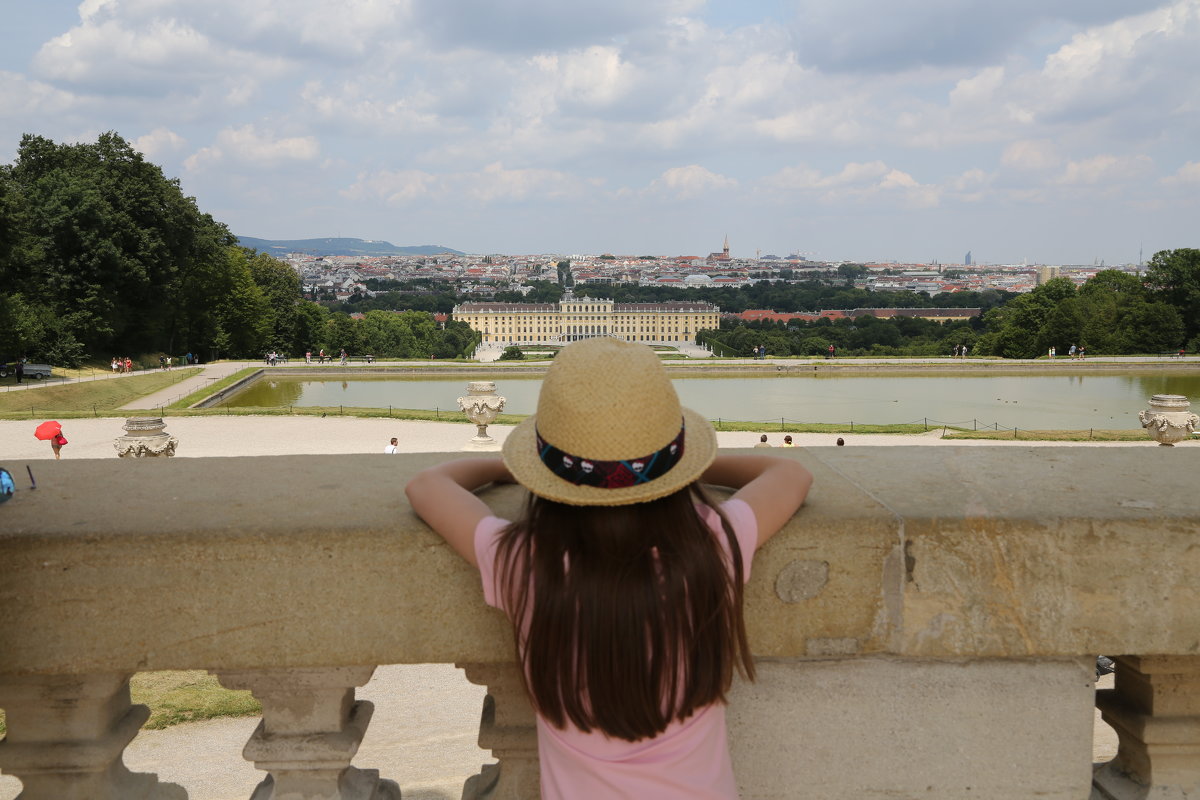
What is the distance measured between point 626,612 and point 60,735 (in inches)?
52.3

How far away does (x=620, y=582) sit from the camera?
1520 mm

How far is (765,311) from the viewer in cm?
16150

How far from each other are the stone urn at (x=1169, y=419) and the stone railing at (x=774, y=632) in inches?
658

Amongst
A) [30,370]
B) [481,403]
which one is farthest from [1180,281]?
[30,370]

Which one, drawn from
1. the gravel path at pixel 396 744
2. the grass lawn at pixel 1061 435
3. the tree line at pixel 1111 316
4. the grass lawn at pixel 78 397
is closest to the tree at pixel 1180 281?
the tree line at pixel 1111 316

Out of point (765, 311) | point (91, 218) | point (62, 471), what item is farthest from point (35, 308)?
point (765, 311)

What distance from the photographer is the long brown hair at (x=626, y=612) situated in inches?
60.1

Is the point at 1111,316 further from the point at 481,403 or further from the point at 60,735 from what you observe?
the point at 60,735

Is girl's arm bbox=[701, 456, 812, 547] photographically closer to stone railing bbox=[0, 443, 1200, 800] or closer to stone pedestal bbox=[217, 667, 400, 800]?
stone railing bbox=[0, 443, 1200, 800]

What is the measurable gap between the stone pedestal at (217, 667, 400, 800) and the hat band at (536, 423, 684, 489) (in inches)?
29.5

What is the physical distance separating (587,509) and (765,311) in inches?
6427

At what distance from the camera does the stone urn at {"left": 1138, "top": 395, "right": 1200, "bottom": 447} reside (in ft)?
53.7

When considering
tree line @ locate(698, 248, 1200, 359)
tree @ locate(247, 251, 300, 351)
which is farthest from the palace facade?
tree @ locate(247, 251, 300, 351)

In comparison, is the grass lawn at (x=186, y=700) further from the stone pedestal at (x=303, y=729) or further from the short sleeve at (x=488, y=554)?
the short sleeve at (x=488, y=554)
